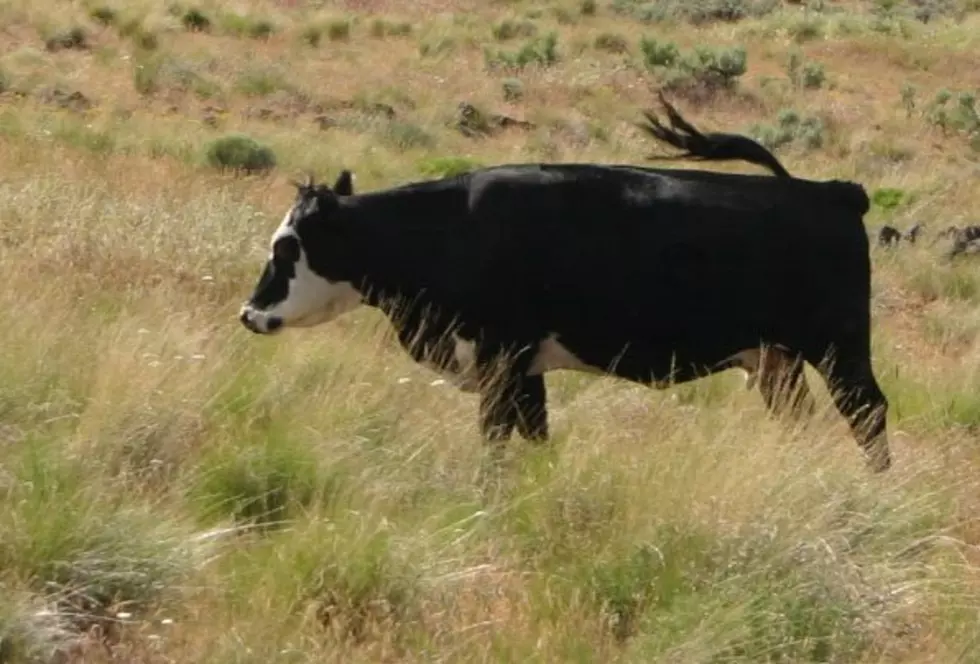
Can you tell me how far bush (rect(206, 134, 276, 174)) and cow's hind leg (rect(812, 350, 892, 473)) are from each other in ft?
32.0

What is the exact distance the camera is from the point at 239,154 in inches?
643

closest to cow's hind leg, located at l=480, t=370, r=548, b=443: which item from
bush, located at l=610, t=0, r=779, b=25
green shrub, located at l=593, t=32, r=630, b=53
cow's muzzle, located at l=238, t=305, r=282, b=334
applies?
cow's muzzle, located at l=238, t=305, r=282, b=334

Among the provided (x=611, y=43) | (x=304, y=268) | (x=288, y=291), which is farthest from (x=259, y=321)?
(x=611, y=43)

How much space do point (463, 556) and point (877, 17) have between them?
41.3 metres

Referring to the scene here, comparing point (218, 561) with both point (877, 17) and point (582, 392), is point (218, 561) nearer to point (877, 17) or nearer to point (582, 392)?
point (582, 392)

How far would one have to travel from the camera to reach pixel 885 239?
1559cm

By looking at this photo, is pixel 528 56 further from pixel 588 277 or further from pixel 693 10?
pixel 588 277

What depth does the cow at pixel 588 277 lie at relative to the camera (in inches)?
263

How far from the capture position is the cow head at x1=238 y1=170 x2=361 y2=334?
691cm

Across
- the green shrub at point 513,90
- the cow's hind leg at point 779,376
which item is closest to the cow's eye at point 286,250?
the cow's hind leg at point 779,376

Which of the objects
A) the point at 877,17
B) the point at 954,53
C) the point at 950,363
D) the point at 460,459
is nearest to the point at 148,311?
the point at 460,459

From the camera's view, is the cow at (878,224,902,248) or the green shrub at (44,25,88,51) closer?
the cow at (878,224,902,248)

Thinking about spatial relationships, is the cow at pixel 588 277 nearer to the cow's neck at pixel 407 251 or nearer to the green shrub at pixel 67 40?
the cow's neck at pixel 407 251

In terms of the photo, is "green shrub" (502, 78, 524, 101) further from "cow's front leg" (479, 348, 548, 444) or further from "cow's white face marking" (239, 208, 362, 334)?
"cow's front leg" (479, 348, 548, 444)
